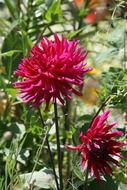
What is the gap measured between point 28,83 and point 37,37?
27.1 inches

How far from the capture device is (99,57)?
163 centimetres

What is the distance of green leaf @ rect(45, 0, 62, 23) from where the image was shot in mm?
1666

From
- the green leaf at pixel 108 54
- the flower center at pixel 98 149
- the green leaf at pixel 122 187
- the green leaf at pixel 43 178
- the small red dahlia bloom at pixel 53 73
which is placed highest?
the small red dahlia bloom at pixel 53 73

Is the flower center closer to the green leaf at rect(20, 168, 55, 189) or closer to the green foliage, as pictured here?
the green foliage

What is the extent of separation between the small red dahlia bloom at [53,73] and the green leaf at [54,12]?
52cm

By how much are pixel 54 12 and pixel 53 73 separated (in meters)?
0.59

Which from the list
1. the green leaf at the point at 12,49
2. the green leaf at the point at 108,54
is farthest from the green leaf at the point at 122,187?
the green leaf at the point at 12,49

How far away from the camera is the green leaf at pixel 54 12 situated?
1666 millimetres

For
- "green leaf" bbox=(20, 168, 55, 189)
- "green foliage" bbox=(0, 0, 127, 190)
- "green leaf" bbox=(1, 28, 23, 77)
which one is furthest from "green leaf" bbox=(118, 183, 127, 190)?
"green leaf" bbox=(1, 28, 23, 77)

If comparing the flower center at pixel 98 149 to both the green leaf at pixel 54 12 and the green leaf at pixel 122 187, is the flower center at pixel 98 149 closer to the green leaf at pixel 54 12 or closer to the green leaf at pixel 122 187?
the green leaf at pixel 122 187

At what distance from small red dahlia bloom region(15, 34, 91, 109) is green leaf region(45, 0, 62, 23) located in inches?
20.6

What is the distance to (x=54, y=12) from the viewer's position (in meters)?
1.69

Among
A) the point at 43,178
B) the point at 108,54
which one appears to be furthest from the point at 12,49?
the point at 43,178

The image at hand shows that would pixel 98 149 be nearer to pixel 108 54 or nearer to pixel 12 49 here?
pixel 108 54
